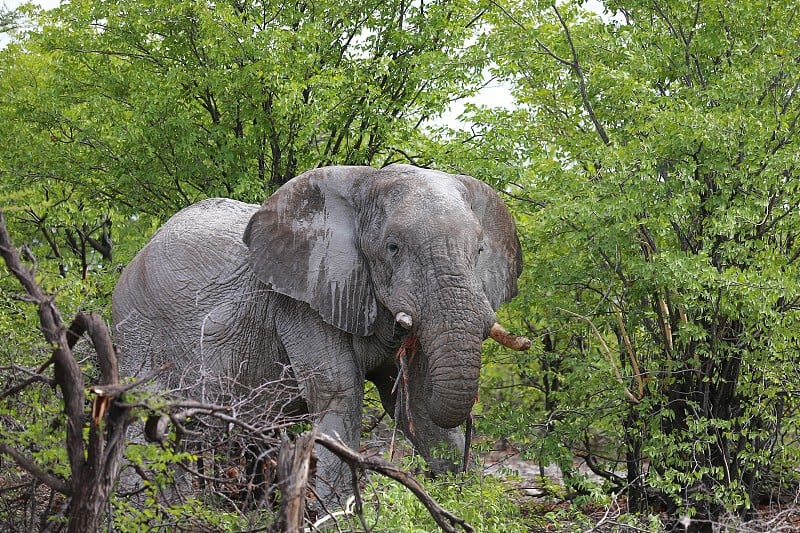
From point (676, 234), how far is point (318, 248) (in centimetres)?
311

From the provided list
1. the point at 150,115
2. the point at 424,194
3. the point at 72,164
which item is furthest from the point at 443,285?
the point at 72,164

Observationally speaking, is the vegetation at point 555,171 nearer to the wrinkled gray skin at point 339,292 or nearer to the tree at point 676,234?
the tree at point 676,234

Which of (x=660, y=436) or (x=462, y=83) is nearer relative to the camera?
(x=660, y=436)

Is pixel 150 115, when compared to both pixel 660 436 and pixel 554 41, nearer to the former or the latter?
pixel 554 41

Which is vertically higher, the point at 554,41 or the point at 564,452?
the point at 554,41

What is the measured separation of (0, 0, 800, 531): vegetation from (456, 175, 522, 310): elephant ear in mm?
630

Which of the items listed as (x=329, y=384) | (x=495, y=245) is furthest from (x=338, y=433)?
(x=495, y=245)

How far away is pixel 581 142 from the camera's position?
32.1 ft

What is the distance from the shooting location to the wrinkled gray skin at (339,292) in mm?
7320

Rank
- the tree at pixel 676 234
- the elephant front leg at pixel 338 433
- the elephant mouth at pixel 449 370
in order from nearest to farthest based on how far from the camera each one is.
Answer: the elephant mouth at pixel 449 370 < the elephant front leg at pixel 338 433 < the tree at pixel 676 234

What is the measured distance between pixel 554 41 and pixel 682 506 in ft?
13.2

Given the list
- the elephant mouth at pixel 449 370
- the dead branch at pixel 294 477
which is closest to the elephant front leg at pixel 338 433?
the elephant mouth at pixel 449 370

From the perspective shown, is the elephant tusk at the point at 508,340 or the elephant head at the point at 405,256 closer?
the elephant head at the point at 405,256

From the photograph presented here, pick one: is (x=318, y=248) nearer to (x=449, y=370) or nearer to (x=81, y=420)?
(x=449, y=370)
